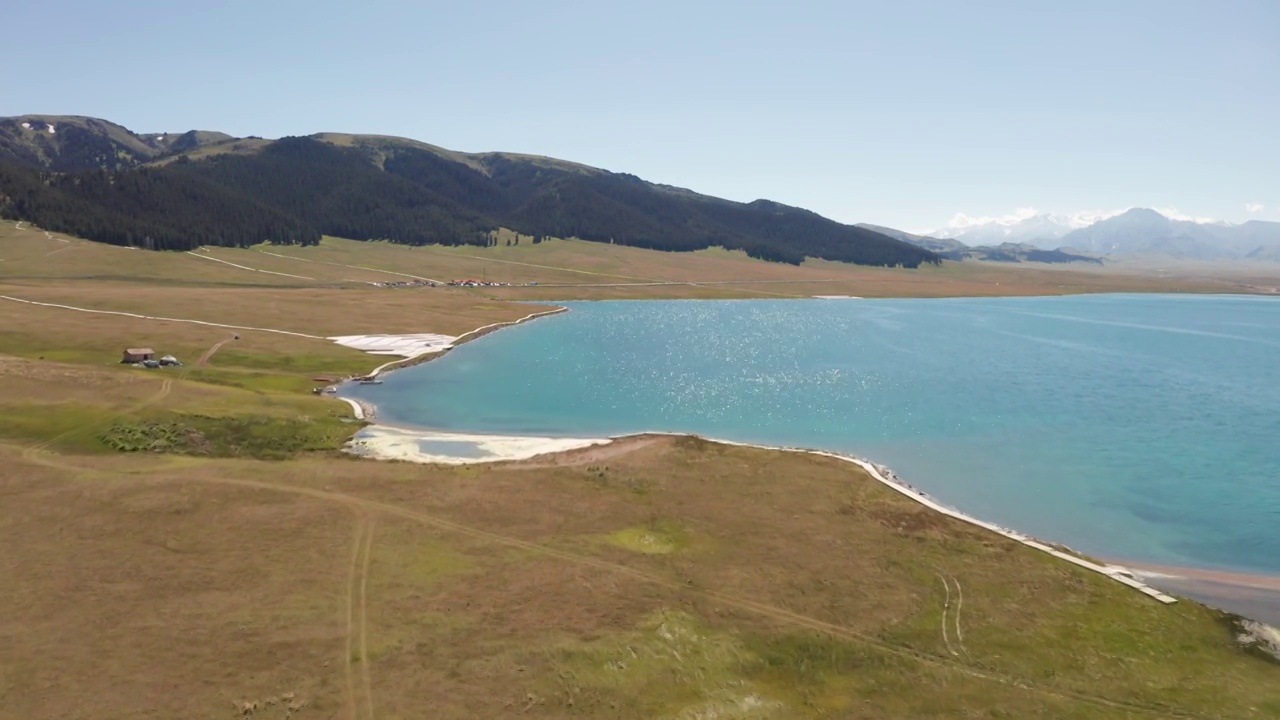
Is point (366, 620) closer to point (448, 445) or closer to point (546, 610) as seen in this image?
point (546, 610)

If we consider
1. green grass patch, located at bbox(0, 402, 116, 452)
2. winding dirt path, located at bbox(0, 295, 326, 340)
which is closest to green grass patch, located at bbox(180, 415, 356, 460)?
green grass patch, located at bbox(0, 402, 116, 452)

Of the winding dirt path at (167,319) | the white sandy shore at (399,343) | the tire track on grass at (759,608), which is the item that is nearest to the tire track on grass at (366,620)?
the tire track on grass at (759,608)

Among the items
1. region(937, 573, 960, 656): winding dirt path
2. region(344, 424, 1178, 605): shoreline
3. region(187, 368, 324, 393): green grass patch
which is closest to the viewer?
region(937, 573, 960, 656): winding dirt path

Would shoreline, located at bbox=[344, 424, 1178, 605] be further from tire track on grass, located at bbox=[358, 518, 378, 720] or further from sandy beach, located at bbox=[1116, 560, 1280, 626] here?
tire track on grass, located at bbox=[358, 518, 378, 720]

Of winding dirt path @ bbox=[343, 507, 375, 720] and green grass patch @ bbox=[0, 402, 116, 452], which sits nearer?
winding dirt path @ bbox=[343, 507, 375, 720]

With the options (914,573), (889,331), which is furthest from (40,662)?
(889,331)

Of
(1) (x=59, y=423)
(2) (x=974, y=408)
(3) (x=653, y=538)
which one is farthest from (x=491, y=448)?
(2) (x=974, y=408)
